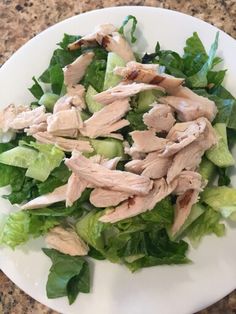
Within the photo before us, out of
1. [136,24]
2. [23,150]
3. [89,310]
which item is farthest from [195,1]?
[89,310]

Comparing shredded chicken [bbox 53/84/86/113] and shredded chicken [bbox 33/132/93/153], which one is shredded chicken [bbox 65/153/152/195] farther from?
shredded chicken [bbox 53/84/86/113]

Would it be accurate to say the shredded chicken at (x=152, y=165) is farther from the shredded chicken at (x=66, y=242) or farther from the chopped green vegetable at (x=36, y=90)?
the chopped green vegetable at (x=36, y=90)

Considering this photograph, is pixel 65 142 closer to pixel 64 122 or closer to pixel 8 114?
pixel 64 122

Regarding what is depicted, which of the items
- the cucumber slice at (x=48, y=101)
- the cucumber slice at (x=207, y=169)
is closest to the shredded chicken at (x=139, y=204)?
the cucumber slice at (x=207, y=169)

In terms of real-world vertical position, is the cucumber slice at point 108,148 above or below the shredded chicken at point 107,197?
above

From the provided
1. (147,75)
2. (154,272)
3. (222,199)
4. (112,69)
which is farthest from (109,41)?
(154,272)

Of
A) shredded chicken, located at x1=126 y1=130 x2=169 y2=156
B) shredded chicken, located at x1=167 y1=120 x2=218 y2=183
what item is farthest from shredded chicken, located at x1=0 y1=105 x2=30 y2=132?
shredded chicken, located at x1=167 y1=120 x2=218 y2=183
